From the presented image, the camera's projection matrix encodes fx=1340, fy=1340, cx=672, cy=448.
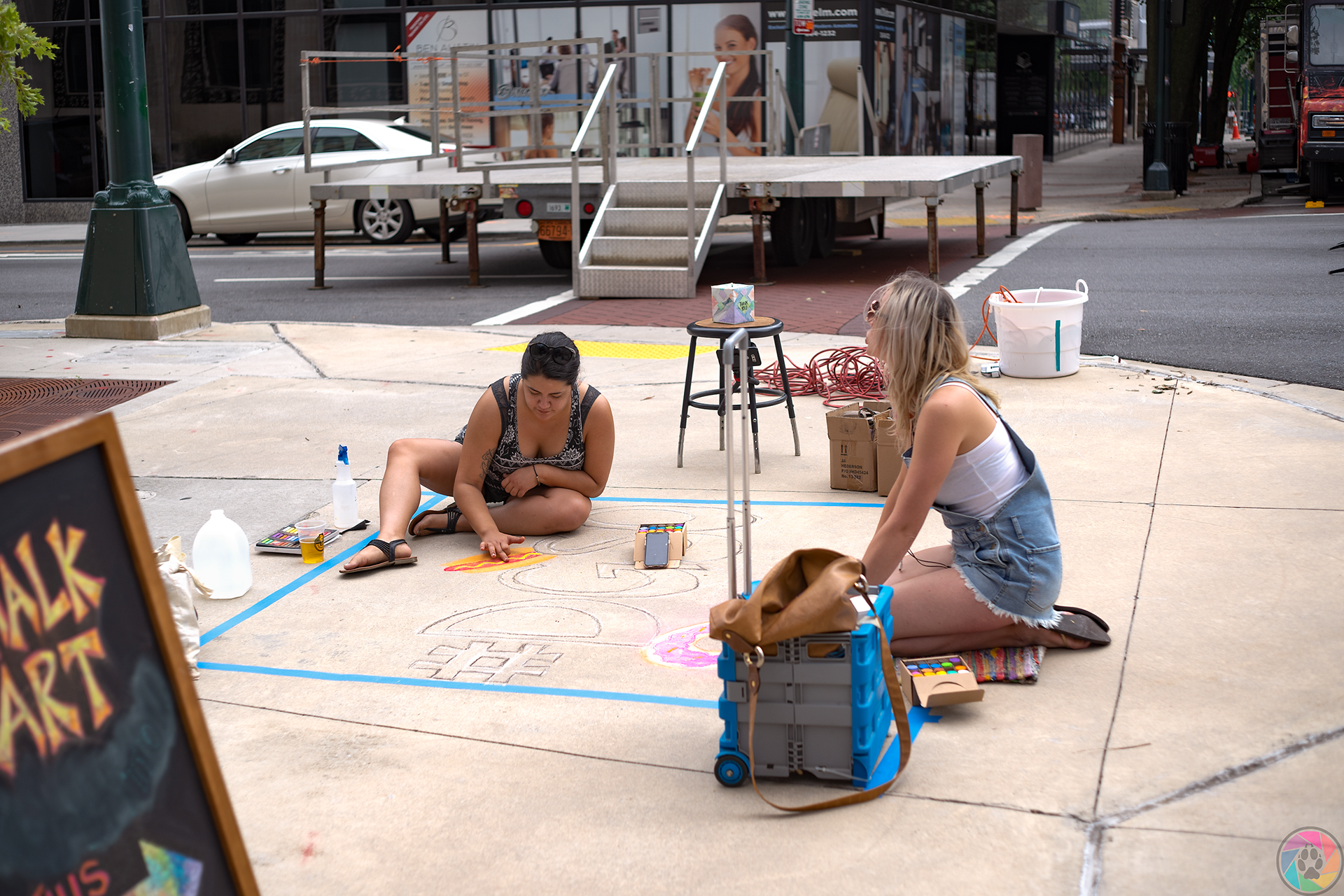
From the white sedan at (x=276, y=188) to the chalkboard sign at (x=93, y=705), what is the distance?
16.5 m

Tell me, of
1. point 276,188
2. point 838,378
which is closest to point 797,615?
point 838,378

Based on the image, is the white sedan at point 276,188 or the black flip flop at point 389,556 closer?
the black flip flop at point 389,556

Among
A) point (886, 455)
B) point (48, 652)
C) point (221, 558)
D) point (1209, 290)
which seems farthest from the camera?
point (1209, 290)

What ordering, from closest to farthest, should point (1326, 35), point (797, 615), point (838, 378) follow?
point (797, 615), point (838, 378), point (1326, 35)

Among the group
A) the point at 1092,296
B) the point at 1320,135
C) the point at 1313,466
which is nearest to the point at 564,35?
the point at 1320,135

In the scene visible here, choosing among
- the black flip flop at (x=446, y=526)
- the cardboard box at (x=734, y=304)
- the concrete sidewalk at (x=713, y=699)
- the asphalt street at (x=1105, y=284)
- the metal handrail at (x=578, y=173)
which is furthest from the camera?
the metal handrail at (x=578, y=173)

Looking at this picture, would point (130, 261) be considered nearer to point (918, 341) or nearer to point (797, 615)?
point (918, 341)

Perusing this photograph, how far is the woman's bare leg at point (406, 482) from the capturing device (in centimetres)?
511

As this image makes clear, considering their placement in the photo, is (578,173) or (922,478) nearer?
(922,478)

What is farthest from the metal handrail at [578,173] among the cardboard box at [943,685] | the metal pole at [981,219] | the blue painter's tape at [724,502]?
the cardboard box at [943,685]

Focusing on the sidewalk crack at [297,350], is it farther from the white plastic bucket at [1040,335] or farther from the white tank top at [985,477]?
the white tank top at [985,477]

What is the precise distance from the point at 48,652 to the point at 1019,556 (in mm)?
2808

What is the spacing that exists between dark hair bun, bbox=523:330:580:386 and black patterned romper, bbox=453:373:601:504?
36 centimetres

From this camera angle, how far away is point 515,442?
5371 millimetres
